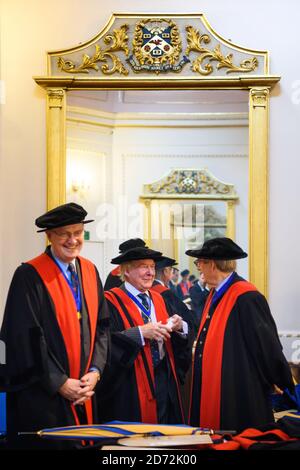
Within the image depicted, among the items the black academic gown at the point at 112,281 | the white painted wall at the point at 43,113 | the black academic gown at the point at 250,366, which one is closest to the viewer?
the black academic gown at the point at 250,366

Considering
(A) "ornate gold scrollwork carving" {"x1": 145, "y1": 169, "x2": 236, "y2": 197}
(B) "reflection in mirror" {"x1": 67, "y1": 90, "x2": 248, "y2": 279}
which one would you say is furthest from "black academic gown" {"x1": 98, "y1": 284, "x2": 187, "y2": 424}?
(A) "ornate gold scrollwork carving" {"x1": 145, "y1": 169, "x2": 236, "y2": 197}

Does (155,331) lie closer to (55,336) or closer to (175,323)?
(175,323)

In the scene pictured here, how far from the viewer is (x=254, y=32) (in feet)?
21.6

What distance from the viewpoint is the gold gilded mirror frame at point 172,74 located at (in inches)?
255

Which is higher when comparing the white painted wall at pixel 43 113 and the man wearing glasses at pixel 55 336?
the white painted wall at pixel 43 113

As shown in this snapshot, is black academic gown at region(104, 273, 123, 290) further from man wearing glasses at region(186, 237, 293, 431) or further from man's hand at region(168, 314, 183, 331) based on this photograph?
man wearing glasses at region(186, 237, 293, 431)

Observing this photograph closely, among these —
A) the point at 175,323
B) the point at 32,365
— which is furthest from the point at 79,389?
the point at 175,323

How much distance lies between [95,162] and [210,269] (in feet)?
5.04

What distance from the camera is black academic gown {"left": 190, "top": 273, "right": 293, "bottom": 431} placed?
4.97 metres

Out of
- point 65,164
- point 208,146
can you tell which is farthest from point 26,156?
point 208,146

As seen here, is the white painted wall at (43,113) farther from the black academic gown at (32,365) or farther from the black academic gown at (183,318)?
the black academic gown at (32,365)

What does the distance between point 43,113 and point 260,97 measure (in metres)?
1.69

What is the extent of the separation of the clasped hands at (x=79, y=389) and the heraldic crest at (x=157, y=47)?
2800 millimetres

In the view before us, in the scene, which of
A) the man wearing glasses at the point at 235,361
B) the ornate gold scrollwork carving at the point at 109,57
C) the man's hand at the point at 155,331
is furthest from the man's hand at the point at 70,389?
the ornate gold scrollwork carving at the point at 109,57
